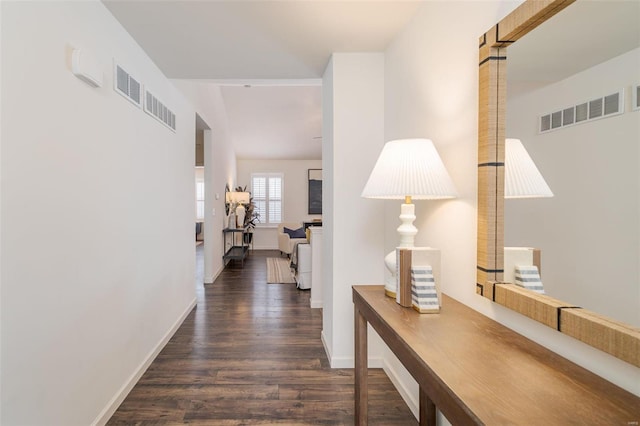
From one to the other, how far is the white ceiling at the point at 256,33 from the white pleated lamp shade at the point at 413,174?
1.00m

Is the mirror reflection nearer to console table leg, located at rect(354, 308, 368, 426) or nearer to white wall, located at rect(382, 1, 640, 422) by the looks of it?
white wall, located at rect(382, 1, 640, 422)

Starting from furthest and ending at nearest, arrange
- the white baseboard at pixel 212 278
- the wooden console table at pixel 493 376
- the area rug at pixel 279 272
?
the area rug at pixel 279 272 < the white baseboard at pixel 212 278 < the wooden console table at pixel 493 376

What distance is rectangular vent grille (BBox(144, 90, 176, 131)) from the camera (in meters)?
2.58

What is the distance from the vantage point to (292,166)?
370 inches

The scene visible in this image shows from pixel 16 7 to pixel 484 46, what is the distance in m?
1.84

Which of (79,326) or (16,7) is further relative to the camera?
(79,326)

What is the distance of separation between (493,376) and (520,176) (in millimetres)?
668

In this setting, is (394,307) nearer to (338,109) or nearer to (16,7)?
(338,109)

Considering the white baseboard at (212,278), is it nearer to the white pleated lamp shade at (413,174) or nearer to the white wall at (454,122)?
the white wall at (454,122)

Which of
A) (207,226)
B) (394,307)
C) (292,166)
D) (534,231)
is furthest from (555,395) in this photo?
(292,166)

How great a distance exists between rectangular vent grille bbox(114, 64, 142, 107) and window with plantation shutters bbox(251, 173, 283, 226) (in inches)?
271

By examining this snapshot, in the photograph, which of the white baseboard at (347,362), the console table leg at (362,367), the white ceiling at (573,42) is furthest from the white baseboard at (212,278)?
the white ceiling at (573,42)

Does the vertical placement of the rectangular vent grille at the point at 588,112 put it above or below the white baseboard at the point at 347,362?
above

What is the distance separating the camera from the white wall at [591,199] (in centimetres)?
75
